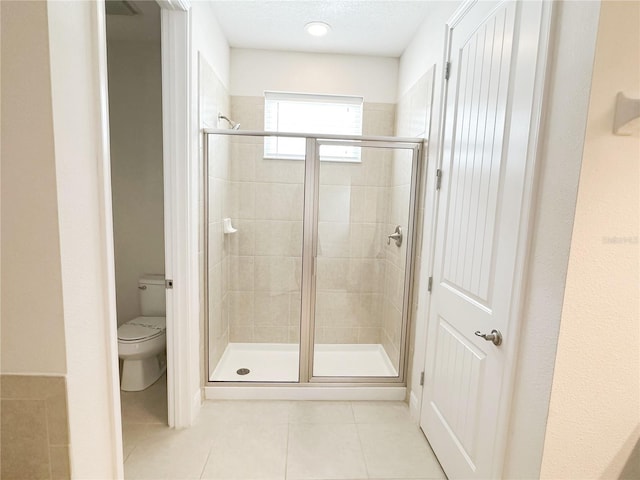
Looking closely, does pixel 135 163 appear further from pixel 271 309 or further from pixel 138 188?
pixel 271 309

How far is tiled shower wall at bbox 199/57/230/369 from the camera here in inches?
83.6

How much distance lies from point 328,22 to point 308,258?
171 cm

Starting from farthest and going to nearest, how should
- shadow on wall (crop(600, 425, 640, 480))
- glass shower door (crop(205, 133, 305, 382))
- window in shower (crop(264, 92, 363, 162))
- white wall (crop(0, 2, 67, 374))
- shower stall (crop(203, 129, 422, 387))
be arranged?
window in shower (crop(264, 92, 363, 162)), glass shower door (crop(205, 133, 305, 382)), shower stall (crop(203, 129, 422, 387)), shadow on wall (crop(600, 425, 640, 480)), white wall (crop(0, 2, 67, 374))

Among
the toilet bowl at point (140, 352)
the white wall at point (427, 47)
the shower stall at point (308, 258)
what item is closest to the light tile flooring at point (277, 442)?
the toilet bowl at point (140, 352)

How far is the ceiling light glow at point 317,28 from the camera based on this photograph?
2.30 meters

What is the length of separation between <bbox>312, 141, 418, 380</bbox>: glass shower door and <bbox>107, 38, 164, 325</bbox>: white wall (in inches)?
56.0

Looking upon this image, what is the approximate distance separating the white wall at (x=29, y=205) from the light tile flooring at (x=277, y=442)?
1.20m

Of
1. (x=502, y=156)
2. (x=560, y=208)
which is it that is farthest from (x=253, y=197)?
(x=560, y=208)

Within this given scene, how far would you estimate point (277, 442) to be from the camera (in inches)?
72.5

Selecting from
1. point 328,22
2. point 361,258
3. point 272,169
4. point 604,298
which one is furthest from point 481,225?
point 328,22

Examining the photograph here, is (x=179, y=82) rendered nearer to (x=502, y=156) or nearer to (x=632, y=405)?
(x=502, y=156)

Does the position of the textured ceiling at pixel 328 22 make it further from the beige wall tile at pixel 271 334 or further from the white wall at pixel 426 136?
the beige wall tile at pixel 271 334

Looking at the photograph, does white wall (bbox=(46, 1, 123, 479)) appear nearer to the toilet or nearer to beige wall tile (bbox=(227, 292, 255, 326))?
the toilet

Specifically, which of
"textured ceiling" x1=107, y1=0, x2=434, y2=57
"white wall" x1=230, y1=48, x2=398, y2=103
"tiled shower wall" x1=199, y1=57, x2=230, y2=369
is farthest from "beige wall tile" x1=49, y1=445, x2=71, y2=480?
"white wall" x1=230, y1=48, x2=398, y2=103
